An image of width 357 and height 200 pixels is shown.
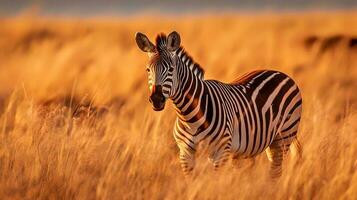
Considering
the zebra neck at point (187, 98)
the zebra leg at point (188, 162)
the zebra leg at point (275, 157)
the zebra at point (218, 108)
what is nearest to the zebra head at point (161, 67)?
the zebra at point (218, 108)

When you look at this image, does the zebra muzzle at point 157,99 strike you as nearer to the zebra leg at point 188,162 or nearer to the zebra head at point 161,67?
→ the zebra head at point 161,67

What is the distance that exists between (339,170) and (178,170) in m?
1.27

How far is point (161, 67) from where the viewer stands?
515cm

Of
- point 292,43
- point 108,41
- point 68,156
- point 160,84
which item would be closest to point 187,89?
point 160,84

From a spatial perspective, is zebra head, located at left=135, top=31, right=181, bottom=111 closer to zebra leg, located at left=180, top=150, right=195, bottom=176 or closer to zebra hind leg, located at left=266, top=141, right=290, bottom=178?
zebra leg, located at left=180, top=150, right=195, bottom=176

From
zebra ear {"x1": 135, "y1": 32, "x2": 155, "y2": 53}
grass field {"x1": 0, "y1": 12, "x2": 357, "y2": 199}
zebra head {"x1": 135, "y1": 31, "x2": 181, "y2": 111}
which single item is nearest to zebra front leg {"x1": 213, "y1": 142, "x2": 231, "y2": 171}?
grass field {"x1": 0, "y1": 12, "x2": 357, "y2": 199}

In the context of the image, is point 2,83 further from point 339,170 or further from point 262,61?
point 339,170

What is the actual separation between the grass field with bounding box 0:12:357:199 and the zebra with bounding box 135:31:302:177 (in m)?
0.17

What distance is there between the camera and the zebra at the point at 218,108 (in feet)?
17.4

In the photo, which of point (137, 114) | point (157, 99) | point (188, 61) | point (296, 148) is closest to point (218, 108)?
point (188, 61)

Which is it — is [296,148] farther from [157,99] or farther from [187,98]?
[157,99]

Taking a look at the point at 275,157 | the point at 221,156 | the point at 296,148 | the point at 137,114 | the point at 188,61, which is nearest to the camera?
the point at 221,156

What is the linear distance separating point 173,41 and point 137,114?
3.38m

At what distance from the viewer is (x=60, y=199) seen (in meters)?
4.75
